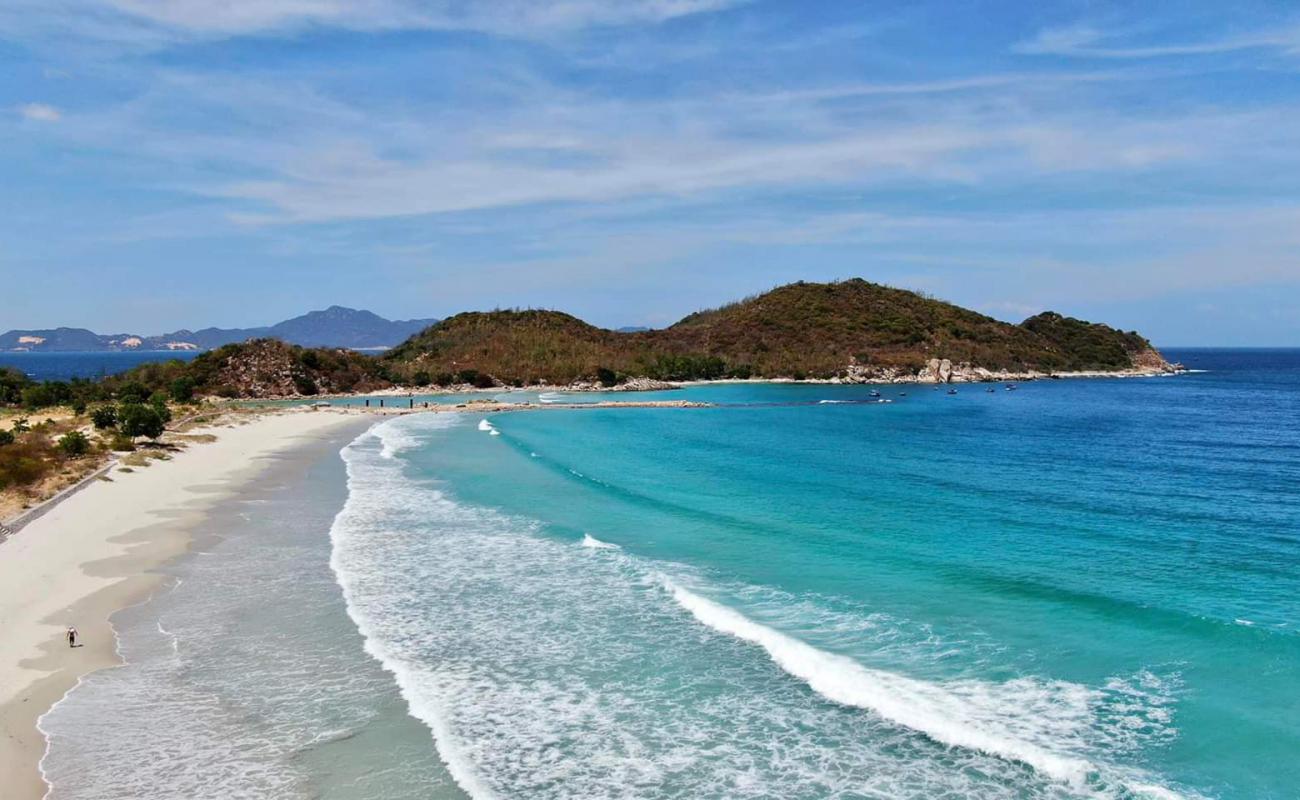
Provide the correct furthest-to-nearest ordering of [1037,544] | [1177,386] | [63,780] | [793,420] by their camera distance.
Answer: [1177,386] → [793,420] → [1037,544] → [63,780]

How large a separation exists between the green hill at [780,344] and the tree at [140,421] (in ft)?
225

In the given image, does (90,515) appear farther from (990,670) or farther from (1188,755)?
(1188,755)

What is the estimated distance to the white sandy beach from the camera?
12.0m

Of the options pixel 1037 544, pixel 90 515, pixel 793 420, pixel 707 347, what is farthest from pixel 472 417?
pixel 707 347

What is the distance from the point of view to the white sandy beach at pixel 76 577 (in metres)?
12.0

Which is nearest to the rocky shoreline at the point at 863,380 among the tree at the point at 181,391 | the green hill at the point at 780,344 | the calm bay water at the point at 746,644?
the green hill at the point at 780,344

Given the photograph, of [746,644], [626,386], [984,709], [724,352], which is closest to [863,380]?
[724,352]

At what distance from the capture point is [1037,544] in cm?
2278

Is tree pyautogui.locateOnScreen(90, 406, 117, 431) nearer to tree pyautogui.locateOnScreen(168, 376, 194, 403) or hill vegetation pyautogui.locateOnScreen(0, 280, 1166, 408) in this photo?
hill vegetation pyautogui.locateOnScreen(0, 280, 1166, 408)

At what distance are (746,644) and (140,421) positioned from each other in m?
40.2

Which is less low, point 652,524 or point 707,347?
point 707,347

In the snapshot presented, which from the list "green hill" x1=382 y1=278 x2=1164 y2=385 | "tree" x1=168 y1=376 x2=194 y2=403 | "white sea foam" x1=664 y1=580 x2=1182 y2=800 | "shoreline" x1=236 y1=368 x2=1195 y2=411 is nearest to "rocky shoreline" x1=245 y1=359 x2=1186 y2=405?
"shoreline" x1=236 y1=368 x2=1195 y2=411

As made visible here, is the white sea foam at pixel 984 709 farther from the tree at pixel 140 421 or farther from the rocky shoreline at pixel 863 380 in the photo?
the rocky shoreline at pixel 863 380

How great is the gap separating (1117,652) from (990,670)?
9.05 feet
